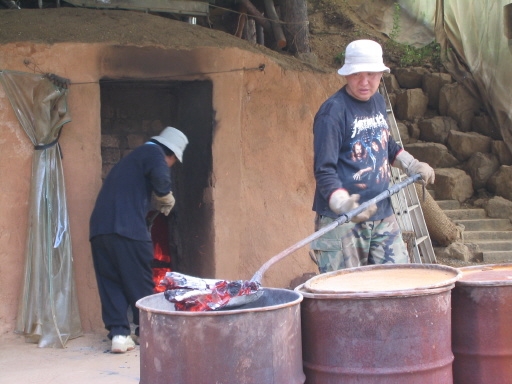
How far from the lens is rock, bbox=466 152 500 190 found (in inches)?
402

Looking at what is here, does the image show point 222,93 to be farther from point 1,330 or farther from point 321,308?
point 321,308

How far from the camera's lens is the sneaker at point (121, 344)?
5.69 metres

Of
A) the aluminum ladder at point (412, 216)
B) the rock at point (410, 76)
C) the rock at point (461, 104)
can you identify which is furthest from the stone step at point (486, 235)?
the rock at point (410, 76)

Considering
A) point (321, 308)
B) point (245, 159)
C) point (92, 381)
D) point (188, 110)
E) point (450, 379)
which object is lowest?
point (92, 381)

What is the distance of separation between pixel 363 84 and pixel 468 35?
669 centimetres

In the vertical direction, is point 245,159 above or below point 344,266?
above

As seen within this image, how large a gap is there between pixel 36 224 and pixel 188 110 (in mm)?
1742

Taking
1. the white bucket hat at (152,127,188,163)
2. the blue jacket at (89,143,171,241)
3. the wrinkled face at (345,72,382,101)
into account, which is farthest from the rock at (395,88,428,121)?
the wrinkled face at (345,72,382,101)

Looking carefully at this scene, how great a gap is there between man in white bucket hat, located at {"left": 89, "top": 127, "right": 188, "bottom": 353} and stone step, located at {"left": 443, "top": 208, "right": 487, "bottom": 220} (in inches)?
195

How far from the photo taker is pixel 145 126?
750 centimetres

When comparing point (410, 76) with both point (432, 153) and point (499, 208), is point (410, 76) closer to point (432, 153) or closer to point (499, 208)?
point (432, 153)

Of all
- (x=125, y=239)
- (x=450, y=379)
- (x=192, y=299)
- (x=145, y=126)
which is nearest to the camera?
(x=192, y=299)

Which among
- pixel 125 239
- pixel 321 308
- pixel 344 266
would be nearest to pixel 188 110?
pixel 125 239

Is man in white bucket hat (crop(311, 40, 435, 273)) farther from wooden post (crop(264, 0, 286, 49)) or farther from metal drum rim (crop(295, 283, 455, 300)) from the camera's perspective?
Result: wooden post (crop(264, 0, 286, 49))
